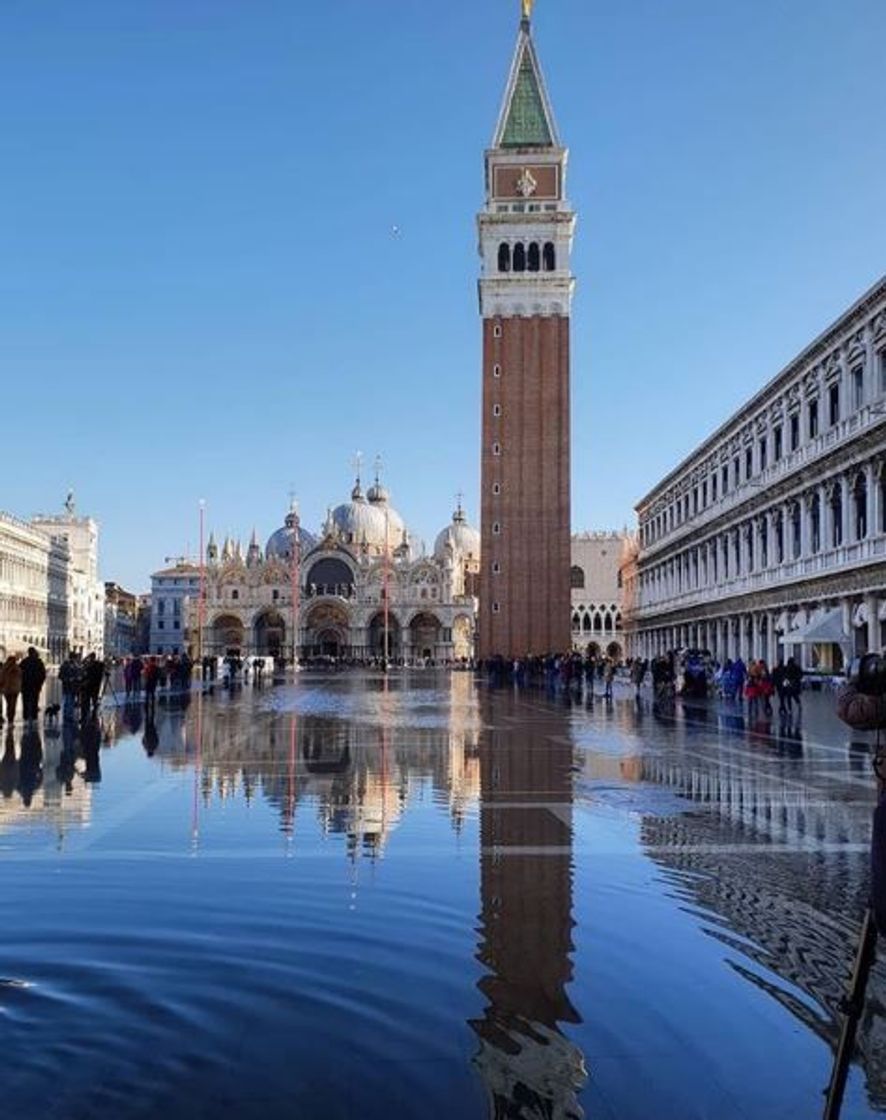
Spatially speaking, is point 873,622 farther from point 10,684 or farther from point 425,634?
point 425,634

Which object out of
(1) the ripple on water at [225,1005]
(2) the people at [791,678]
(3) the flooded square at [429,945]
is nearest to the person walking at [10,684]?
(3) the flooded square at [429,945]

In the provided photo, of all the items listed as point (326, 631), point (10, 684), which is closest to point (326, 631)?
point (326, 631)

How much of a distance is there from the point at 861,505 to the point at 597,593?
262 feet

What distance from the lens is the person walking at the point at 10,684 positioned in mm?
21312

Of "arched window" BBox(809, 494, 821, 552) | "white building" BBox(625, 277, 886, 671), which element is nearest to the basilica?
"white building" BBox(625, 277, 886, 671)

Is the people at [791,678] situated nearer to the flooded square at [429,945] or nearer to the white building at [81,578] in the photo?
the flooded square at [429,945]

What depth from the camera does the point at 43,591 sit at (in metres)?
98.8

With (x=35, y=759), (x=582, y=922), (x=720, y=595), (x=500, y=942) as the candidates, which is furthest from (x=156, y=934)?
(x=720, y=595)

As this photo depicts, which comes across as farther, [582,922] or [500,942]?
[582,922]

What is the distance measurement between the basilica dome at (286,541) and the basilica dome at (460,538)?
15748mm

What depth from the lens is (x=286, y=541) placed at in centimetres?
13462

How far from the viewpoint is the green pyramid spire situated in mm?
78312

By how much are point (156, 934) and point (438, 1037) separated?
88.1 inches

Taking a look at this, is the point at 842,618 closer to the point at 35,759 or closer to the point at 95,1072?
the point at 35,759
